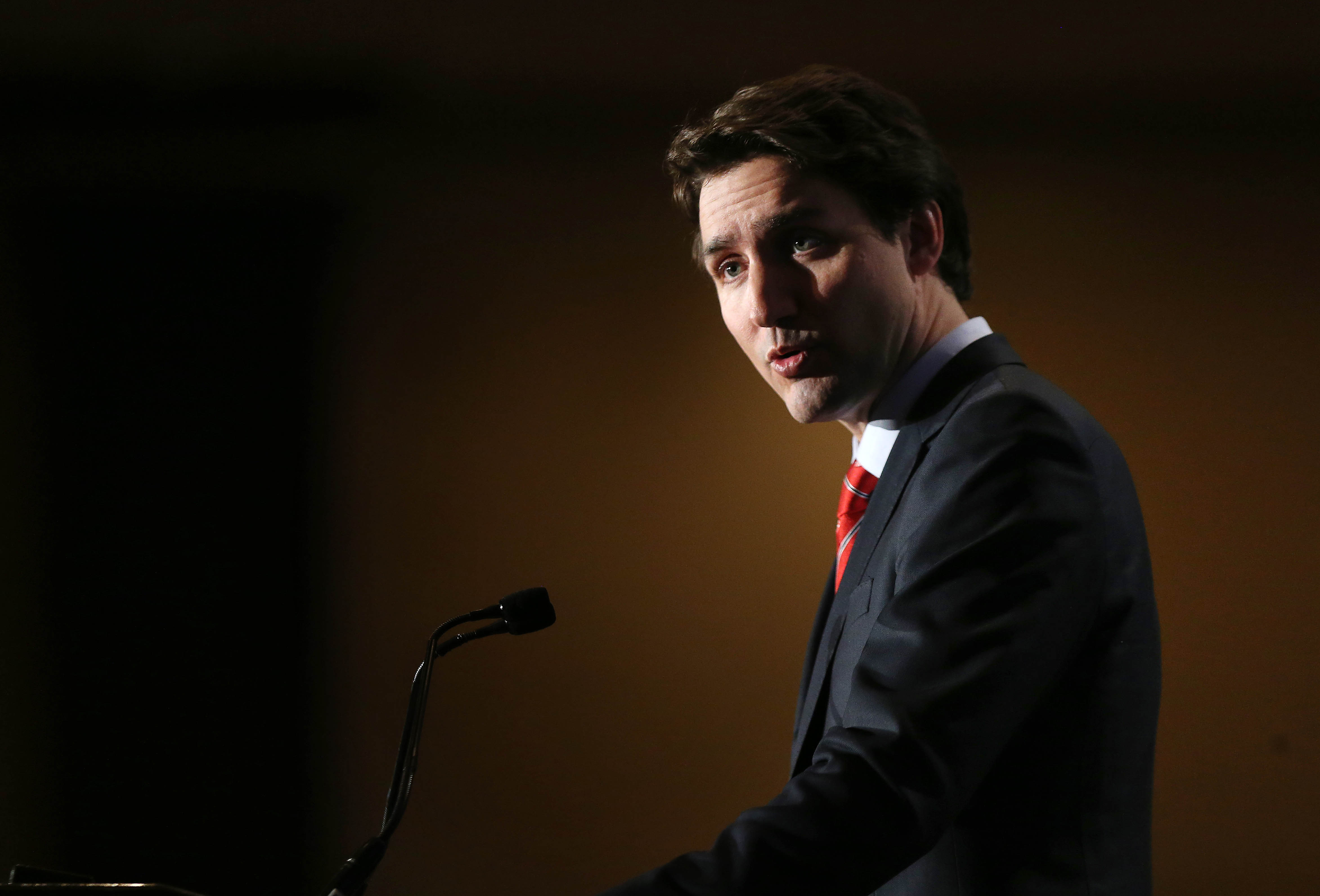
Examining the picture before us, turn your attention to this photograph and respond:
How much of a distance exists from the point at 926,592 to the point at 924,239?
23.9 inches

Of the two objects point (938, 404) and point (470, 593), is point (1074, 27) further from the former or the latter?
point (470, 593)

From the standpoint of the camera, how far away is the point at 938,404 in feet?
3.37

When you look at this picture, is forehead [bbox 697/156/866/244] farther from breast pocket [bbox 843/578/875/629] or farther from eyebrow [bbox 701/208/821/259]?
breast pocket [bbox 843/578/875/629]

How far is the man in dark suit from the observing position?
770 mm

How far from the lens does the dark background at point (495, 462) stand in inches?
94.8

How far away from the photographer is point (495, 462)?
246 centimetres

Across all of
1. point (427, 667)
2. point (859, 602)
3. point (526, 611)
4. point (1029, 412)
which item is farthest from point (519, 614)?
point (1029, 412)

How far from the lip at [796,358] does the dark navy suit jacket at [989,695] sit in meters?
0.21

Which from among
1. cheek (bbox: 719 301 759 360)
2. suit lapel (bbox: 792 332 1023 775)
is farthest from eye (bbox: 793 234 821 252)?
suit lapel (bbox: 792 332 1023 775)

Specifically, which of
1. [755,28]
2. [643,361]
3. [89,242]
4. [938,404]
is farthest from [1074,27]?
[89,242]

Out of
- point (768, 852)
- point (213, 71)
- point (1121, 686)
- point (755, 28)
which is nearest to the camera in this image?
point (768, 852)

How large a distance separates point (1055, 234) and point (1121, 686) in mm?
1879

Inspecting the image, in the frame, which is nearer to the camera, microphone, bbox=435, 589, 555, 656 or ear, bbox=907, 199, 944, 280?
microphone, bbox=435, 589, 555, 656

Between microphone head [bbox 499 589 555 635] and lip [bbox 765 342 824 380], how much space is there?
1.42 ft
